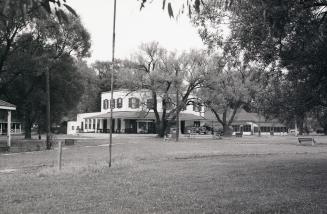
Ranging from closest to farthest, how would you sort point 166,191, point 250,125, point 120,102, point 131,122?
point 166,191 < point 120,102 < point 131,122 < point 250,125

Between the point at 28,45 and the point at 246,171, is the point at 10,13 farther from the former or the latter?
the point at 28,45

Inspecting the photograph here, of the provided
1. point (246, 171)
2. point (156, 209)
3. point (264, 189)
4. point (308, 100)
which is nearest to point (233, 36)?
point (308, 100)

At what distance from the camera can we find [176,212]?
8117 mm

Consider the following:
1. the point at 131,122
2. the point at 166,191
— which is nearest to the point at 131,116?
the point at 131,122

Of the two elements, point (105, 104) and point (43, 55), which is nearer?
point (43, 55)

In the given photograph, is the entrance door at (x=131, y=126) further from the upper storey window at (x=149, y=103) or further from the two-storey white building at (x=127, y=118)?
the upper storey window at (x=149, y=103)

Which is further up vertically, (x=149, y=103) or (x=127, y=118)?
(x=149, y=103)

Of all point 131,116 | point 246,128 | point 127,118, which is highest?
point 131,116

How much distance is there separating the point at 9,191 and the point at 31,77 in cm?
3168

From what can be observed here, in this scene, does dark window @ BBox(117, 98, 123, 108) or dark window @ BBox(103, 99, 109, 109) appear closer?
dark window @ BBox(117, 98, 123, 108)

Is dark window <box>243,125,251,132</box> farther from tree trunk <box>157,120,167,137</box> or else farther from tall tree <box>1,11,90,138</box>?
tall tree <box>1,11,90,138</box>

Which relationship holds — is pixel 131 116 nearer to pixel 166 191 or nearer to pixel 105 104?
pixel 105 104

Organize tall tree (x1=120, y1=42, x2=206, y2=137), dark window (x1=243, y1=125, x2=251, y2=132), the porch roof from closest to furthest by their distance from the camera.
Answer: tall tree (x1=120, y1=42, x2=206, y2=137) < the porch roof < dark window (x1=243, y1=125, x2=251, y2=132)

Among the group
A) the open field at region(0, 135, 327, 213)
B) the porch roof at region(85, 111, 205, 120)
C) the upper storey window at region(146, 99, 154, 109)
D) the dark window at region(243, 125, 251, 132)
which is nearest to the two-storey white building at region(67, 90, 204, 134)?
the porch roof at region(85, 111, 205, 120)
